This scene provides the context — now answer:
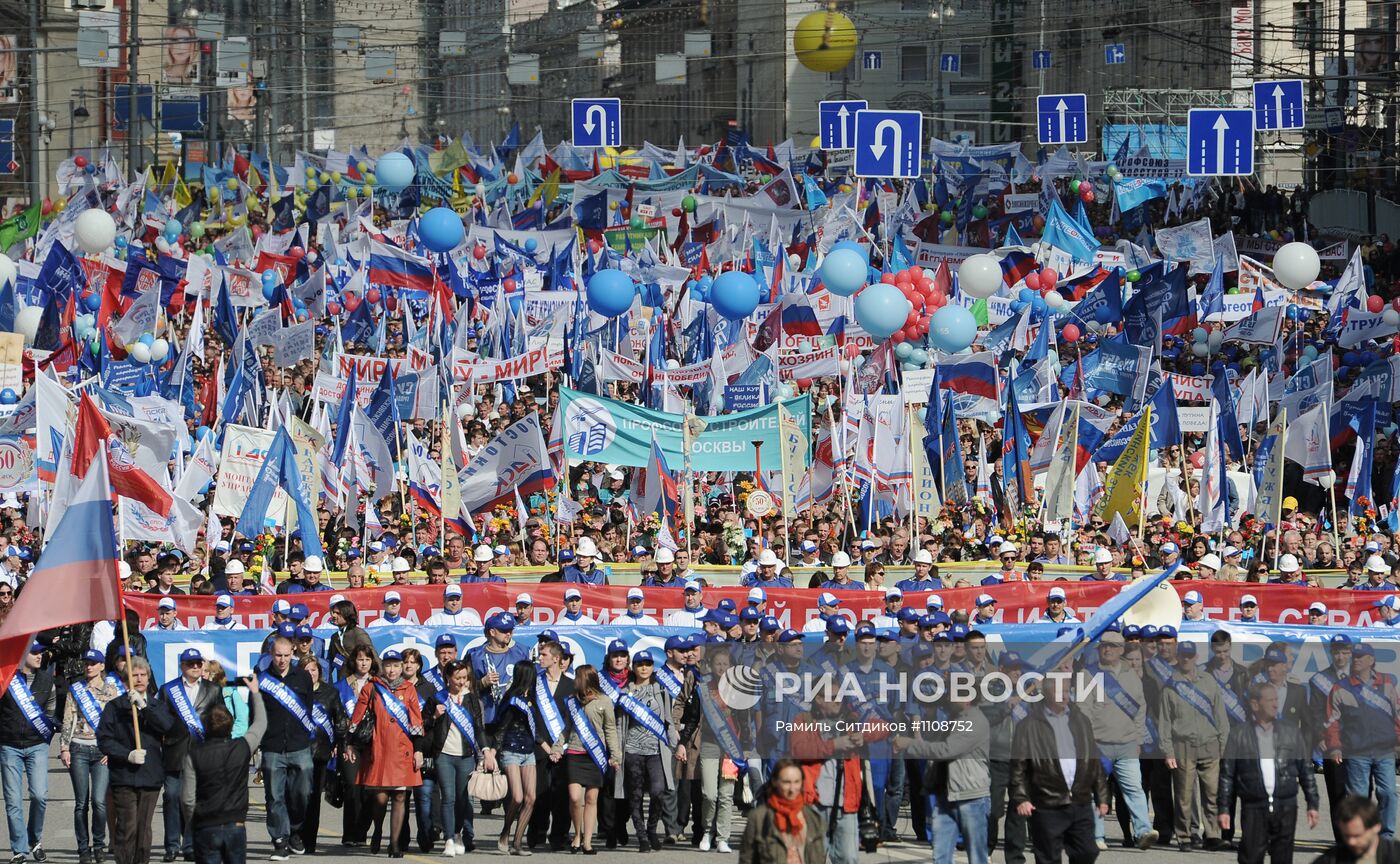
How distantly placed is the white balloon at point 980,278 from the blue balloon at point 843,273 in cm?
141

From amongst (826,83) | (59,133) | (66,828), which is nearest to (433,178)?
(826,83)

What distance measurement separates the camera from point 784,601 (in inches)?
712

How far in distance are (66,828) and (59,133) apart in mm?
79779

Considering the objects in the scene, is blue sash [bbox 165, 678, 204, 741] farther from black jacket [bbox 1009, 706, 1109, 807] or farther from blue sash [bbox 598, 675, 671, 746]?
black jacket [bbox 1009, 706, 1109, 807]

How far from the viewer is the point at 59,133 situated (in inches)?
3590

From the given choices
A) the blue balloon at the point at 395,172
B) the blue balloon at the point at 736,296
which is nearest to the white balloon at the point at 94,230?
the blue balloon at the point at 395,172

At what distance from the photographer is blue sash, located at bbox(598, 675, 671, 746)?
47.0 ft

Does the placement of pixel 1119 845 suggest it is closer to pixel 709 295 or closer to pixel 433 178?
pixel 709 295

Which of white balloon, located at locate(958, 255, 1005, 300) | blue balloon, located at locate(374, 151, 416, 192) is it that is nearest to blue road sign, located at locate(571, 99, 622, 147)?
blue balloon, located at locate(374, 151, 416, 192)

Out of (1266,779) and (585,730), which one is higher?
(585,730)

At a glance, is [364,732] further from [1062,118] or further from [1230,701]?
[1062,118]

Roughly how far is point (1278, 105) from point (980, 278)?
433 inches

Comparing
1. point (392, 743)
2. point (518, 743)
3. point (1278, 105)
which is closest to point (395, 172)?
point (1278, 105)

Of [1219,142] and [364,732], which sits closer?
[364,732]
